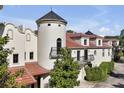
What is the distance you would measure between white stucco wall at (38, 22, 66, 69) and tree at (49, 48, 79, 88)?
17.2ft

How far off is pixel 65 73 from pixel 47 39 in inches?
259

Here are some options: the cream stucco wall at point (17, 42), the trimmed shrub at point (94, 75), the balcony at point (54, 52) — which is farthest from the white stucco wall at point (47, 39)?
the trimmed shrub at point (94, 75)

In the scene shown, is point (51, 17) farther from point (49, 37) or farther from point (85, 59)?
point (85, 59)

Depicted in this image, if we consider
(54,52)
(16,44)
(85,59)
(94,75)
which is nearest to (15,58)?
(16,44)

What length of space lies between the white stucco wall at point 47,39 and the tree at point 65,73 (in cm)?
526

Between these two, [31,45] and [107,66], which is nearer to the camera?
[31,45]

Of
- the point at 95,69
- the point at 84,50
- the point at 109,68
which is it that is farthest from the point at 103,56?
the point at 95,69

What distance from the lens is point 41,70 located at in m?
19.4

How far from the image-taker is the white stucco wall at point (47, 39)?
20.0 m

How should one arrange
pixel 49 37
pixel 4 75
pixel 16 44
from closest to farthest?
pixel 4 75, pixel 16 44, pixel 49 37

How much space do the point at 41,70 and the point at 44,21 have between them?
3.93 meters

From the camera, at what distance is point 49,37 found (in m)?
20.0
